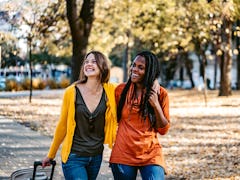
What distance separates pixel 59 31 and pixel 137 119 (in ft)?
65.8

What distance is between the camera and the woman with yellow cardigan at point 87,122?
159 inches

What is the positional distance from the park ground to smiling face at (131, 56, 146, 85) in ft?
13.0

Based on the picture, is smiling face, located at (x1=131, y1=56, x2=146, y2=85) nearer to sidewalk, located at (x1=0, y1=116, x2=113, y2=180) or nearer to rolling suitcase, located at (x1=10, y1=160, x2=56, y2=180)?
rolling suitcase, located at (x1=10, y1=160, x2=56, y2=180)

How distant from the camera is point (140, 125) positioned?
13.1 ft

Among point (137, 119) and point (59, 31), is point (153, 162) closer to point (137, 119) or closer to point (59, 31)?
point (137, 119)

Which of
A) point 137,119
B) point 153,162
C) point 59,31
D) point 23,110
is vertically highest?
point 59,31

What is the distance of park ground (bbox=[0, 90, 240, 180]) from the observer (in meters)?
8.23

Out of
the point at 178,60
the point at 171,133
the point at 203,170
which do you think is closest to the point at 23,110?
the point at 171,133

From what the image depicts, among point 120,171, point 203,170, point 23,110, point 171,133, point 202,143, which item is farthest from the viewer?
point 23,110

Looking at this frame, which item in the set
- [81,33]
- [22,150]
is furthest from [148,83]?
[81,33]

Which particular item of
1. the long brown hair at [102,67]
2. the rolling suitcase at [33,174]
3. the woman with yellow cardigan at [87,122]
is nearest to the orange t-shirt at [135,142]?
the woman with yellow cardigan at [87,122]

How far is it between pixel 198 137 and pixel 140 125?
8.40 m

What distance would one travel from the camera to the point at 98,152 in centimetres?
409

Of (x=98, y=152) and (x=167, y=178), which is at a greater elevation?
(x=98, y=152)
